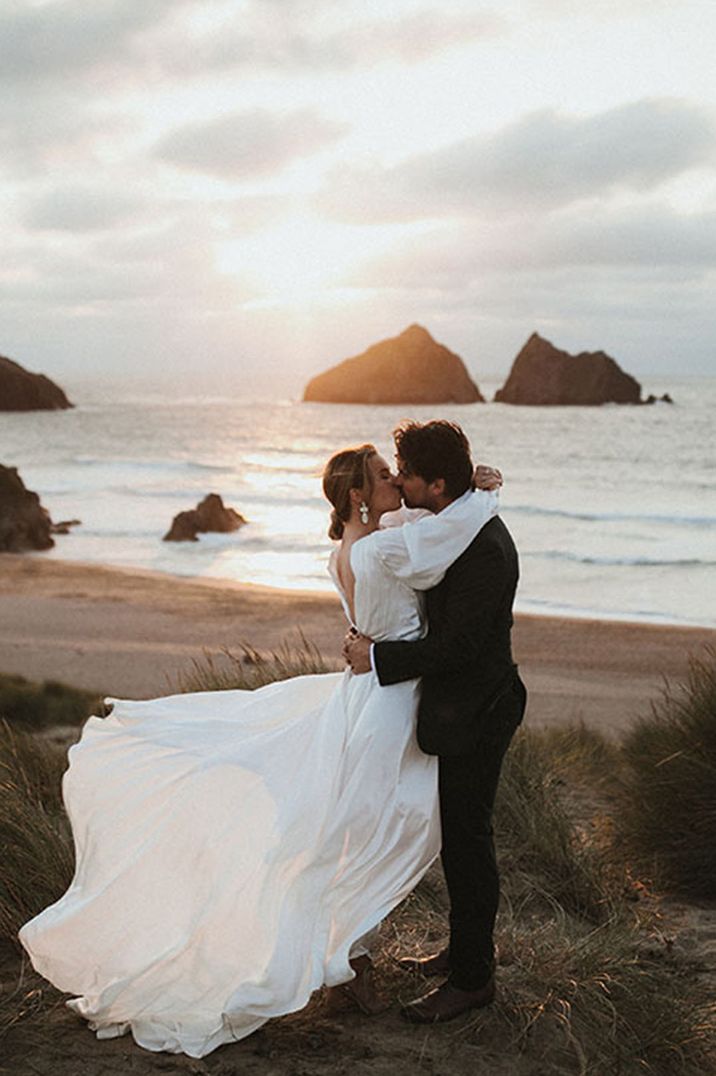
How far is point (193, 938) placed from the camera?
380cm

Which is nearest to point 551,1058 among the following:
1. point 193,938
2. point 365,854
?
point 365,854

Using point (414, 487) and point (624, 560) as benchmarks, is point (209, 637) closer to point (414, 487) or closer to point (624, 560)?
point (624, 560)

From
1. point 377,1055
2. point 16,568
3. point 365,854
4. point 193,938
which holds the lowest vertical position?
point 16,568

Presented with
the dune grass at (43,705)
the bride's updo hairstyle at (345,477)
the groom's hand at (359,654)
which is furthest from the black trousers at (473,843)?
the dune grass at (43,705)

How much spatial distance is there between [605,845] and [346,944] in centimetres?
302

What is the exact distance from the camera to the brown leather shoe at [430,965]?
436 cm

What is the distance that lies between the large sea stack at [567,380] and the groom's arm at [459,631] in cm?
10247

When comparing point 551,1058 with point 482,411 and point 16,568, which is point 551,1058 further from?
point 482,411

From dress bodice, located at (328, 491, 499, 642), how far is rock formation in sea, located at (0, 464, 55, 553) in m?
23.7

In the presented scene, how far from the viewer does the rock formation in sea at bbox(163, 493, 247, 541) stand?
2852cm

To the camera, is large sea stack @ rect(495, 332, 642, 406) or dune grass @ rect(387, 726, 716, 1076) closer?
dune grass @ rect(387, 726, 716, 1076)

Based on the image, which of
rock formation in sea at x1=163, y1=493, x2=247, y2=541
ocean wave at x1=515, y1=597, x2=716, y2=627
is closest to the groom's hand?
ocean wave at x1=515, y1=597, x2=716, y2=627

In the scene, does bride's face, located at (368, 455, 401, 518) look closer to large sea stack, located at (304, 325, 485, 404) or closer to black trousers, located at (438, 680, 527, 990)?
black trousers, located at (438, 680, 527, 990)

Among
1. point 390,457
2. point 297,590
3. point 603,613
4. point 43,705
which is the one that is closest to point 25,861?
point 43,705
